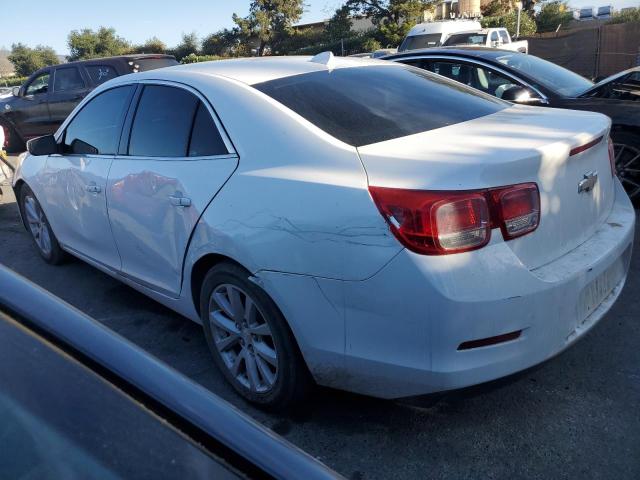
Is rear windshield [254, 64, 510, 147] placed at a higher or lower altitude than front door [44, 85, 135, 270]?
higher

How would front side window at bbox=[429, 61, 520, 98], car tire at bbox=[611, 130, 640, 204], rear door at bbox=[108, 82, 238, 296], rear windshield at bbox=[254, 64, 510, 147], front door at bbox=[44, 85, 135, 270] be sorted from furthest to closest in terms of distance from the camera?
front side window at bbox=[429, 61, 520, 98] < car tire at bbox=[611, 130, 640, 204] < front door at bbox=[44, 85, 135, 270] < rear door at bbox=[108, 82, 238, 296] < rear windshield at bbox=[254, 64, 510, 147]

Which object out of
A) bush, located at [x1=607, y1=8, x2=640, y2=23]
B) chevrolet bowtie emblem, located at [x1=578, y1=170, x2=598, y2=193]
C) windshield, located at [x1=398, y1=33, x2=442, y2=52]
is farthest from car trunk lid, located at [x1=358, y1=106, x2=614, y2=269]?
bush, located at [x1=607, y1=8, x2=640, y2=23]

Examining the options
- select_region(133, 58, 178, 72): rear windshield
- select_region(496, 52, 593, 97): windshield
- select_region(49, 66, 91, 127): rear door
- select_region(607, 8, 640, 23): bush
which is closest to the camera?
select_region(496, 52, 593, 97): windshield

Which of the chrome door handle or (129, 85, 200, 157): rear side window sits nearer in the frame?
the chrome door handle

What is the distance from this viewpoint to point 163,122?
129 inches

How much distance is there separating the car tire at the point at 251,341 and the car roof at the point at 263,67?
42.1 inches

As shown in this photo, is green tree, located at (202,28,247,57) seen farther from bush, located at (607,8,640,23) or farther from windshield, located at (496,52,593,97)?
windshield, located at (496,52,593,97)

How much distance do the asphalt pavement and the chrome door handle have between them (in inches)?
37.5

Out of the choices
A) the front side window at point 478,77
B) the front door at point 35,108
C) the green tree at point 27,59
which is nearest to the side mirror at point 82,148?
the front side window at point 478,77

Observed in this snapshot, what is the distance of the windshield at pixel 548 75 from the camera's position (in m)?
5.71

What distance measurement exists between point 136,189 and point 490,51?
15.3ft

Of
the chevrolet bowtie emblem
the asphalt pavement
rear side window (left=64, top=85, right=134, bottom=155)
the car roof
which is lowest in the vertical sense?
the asphalt pavement

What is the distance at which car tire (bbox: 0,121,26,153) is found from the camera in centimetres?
1244

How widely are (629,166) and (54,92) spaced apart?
10.7 m
